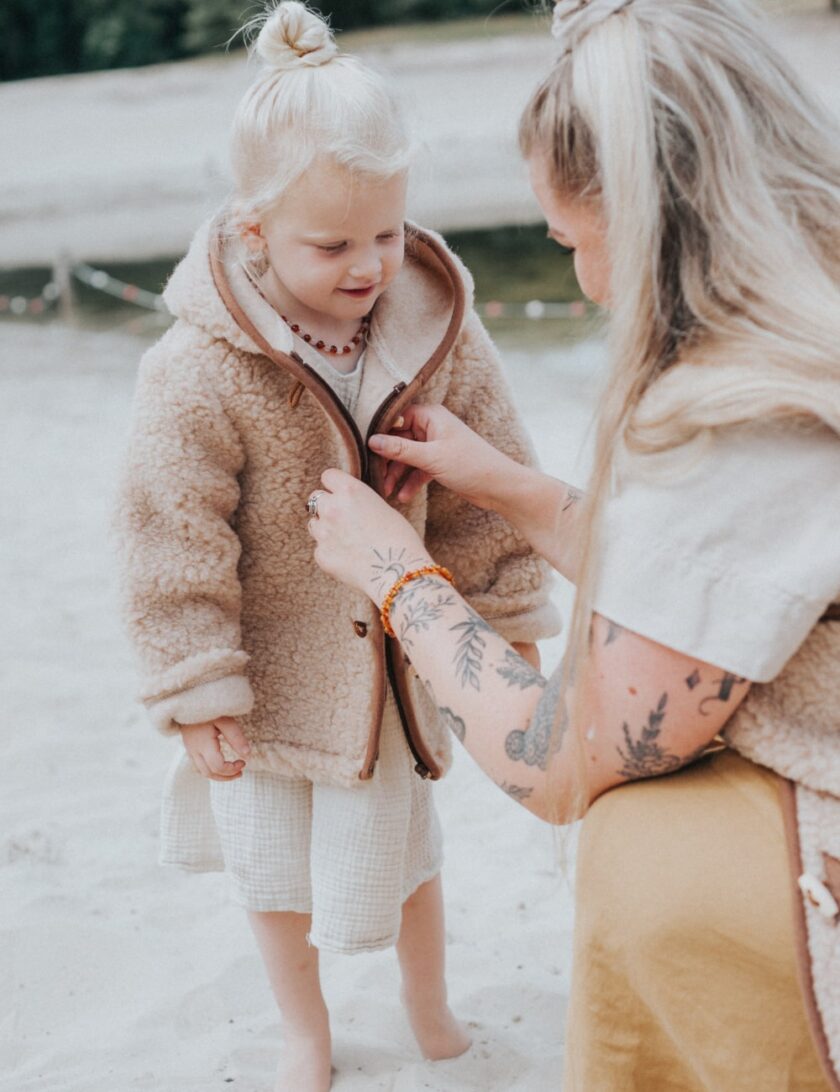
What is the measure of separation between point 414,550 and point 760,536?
0.54 metres

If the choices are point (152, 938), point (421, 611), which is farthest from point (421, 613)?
point (152, 938)

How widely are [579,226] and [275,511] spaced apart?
0.64m

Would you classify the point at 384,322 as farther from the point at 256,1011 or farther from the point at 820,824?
the point at 256,1011

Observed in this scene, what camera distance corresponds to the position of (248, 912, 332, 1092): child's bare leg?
2150 millimetres

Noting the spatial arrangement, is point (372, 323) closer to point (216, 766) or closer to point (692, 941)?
point (216, 766)

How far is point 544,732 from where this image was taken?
1.59m

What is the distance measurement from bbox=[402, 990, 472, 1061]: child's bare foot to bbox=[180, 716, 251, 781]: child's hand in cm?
62

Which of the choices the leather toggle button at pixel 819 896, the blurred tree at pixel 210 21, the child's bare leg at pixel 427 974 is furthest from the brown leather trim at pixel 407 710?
the blurred tree at pixel 210 21

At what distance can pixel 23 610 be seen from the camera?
4.25 metres

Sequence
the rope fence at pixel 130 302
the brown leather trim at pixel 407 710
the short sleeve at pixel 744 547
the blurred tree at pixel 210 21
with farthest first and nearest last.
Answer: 1. the blurred tree at pixel 210 21
2. the rope fence at pixel 130 302
3. the brown leather trim at pixel 407 710
4. the short sleeve at pixel 744 547

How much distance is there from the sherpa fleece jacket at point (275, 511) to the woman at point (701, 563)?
429 millimetres

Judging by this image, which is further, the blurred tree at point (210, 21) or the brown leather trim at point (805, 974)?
the blurred tree at point (210, 21)

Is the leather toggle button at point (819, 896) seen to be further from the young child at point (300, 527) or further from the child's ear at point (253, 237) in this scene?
the child's ear at point (253, 237)

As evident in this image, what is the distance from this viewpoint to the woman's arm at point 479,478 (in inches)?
74.9
